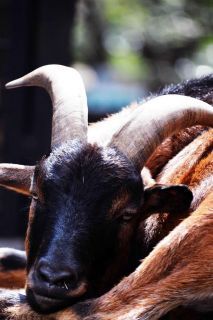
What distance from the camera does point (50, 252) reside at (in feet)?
19.6

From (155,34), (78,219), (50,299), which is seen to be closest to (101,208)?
(78,219)

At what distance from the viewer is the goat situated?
6062 mm

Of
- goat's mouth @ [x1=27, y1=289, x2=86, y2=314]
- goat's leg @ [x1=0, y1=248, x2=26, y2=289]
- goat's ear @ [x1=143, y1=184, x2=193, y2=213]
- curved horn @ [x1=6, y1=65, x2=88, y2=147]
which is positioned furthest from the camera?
goat's leg @ [x1=0, y1=248, x2=26, y2=289]

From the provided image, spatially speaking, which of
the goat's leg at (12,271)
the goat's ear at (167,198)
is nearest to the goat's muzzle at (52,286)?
the goat's ear at (167,198)

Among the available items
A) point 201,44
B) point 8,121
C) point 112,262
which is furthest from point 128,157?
point 201,44

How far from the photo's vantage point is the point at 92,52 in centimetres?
2652

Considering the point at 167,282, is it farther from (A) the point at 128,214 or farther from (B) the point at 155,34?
(B) the point at 155,34

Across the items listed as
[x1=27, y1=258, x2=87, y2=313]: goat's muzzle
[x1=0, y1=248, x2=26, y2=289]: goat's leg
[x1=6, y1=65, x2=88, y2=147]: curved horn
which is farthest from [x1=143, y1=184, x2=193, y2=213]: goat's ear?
[x1=0, y1=248, x2=26, y2=289]: goat's leg

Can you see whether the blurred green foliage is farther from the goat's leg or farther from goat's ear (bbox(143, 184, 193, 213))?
goat's ear (bbox(143, 184, 193, 213))

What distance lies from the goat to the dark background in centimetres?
273

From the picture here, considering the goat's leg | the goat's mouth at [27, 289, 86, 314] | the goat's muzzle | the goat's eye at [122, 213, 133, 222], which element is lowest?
the goat's leg

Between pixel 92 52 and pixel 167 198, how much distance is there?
66.4ft

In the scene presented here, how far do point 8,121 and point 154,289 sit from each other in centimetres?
649

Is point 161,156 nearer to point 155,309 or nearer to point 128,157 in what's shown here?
point 128,157
